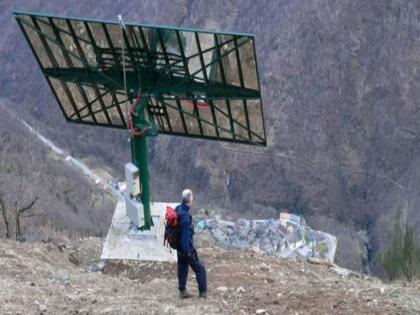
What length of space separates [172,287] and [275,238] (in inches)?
812

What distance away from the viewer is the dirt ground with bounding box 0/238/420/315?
32.0 ft

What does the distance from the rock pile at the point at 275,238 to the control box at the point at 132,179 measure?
45.7 feet

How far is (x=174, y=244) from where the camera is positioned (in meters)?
10.0

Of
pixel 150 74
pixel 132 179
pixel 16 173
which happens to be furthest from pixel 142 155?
pixel 16 173

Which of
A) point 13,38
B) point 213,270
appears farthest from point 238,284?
point 13,38

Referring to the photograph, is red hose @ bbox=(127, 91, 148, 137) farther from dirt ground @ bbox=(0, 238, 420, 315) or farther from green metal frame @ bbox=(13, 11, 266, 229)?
dirt ground @ bbox=(0, 238, 420, 315)

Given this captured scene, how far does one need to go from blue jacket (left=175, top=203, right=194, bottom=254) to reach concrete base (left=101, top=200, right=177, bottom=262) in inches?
161

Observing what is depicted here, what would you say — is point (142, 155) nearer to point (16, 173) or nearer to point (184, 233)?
point (184, 233)

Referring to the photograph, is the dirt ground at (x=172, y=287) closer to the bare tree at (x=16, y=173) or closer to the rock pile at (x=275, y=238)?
the bare tree at (x=16, y=173)

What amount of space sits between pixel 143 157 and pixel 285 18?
52023 millimetres

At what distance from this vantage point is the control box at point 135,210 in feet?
45.4

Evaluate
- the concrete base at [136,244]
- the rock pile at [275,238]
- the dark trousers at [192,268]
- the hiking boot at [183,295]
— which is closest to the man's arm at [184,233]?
the dark trousers at [192,268]

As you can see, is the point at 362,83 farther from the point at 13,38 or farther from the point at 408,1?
the point at 13,38

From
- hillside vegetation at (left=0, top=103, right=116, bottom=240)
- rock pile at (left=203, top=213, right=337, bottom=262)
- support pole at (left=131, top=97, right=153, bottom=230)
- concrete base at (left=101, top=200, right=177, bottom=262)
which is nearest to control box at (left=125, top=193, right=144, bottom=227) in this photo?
support pole at (left=131, top=97, right=153, bottom=230)
